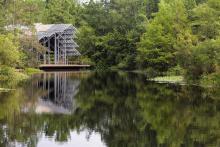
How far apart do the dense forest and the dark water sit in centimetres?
836

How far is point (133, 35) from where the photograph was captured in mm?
75062

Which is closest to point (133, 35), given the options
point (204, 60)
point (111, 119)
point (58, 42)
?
point (58, 42)

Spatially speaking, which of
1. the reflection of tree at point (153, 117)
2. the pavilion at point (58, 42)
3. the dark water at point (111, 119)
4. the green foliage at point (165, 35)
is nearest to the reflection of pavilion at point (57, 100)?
the dark water at point (111, 119)

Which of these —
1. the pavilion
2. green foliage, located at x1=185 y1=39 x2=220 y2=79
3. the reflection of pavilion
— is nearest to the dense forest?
green foliage, located at x1=185 y1=39 x2=220 y2=79

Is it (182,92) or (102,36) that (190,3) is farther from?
(182,92)

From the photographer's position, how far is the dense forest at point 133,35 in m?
41.2

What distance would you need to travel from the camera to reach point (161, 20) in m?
54.2

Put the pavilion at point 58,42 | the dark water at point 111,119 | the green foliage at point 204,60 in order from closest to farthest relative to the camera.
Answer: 1. the dark water at point 111,119
2. the green foliage at point 204,60
3. the pavilion at point 58,42

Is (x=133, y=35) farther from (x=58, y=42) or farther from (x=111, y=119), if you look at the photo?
(x=111, y=119)

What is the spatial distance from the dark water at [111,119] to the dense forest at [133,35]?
8358 millimetres

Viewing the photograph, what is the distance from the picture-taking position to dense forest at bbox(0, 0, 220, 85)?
1623 inches

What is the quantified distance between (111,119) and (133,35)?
53.7 meters

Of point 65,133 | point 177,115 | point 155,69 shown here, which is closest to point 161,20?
point 155,69

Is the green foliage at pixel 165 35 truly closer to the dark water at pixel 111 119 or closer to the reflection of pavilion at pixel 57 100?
the reflection of pavilion at pixel 57 100
